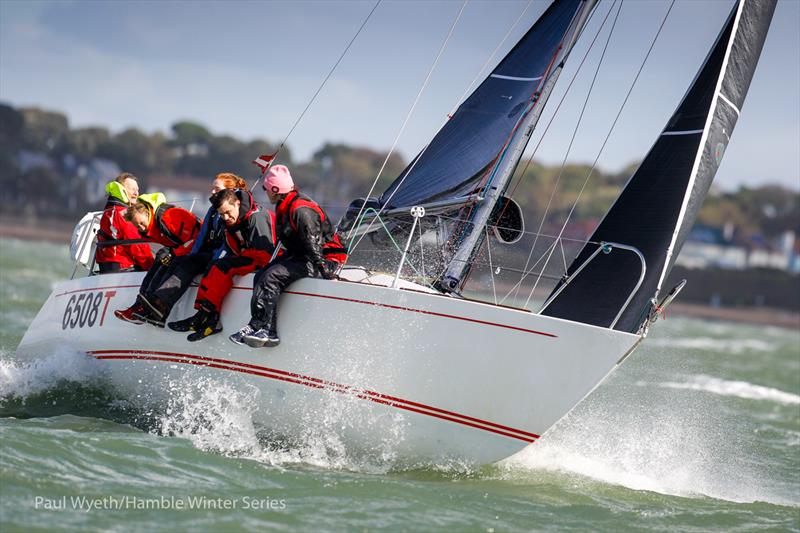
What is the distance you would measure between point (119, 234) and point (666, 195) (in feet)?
11.7

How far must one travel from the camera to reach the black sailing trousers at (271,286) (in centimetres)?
562

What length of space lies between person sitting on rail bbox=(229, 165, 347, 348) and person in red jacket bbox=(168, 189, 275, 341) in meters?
0.22

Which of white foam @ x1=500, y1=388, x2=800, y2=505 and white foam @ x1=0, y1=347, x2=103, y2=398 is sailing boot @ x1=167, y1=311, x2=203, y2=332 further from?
white foam @ x1=500, y1=388, x2=800, y2=505

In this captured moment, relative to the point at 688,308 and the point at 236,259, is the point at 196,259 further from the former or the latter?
the point at 688,308

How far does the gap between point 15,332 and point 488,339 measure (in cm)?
739

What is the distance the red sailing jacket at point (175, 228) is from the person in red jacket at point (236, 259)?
531 mm

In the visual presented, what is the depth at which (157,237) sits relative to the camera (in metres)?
6.51

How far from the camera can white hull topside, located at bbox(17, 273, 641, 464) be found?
211 inches

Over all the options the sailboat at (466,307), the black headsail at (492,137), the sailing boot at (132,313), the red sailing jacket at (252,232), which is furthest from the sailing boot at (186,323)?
the black headsail at (492,137)

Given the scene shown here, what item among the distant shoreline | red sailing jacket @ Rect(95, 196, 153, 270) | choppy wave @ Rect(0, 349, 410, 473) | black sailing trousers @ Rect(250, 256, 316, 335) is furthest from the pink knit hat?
the distant shoreline

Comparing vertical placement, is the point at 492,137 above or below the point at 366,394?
→ above

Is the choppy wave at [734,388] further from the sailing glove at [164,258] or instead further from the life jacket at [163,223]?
the sailing glove at [164,258]

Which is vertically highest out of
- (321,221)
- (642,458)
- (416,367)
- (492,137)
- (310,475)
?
(492,137)

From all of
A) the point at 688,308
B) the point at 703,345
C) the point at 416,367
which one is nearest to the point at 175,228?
the point at 416,367
